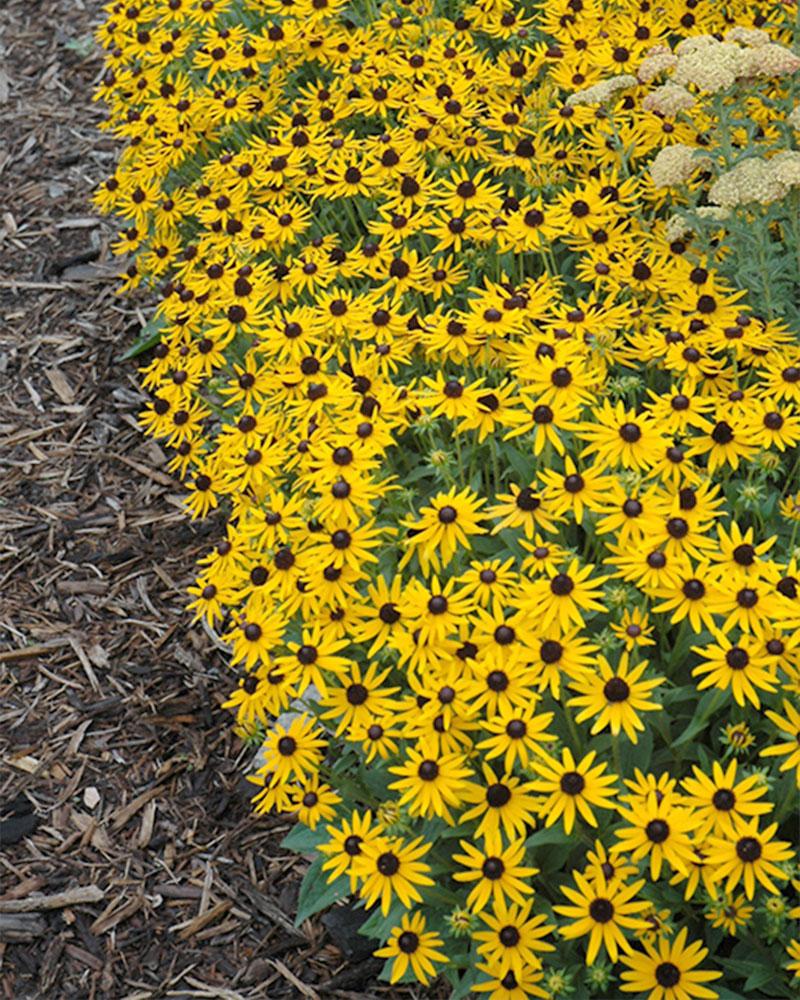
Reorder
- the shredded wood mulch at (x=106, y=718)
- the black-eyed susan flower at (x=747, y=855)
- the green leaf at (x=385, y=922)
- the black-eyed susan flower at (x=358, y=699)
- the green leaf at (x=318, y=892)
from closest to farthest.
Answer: the black-eyed susan flower at (x=747, y=855), the black-eyed susan flower at (x=358, y=699), the green leaf at (x=385, y=922), the green leaf at (x=318, y=892), the shredded wood mulch at (x=106, y=718)

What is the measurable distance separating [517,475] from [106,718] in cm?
165

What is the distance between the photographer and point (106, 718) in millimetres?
4238

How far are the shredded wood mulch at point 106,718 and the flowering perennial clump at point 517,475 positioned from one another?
0.33 metres

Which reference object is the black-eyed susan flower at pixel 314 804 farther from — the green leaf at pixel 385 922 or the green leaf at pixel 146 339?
the green leaf at pixel 146 339

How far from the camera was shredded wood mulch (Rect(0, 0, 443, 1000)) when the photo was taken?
3.61m

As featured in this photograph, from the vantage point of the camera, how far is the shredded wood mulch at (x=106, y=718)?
3.61 m

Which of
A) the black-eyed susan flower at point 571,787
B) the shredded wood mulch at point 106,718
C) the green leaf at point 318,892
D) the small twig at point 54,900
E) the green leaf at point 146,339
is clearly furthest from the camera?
the green leaf at point 146,339

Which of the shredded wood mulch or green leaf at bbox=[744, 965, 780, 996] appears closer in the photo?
green leaf at bbox=[744, 965, 780, 996]

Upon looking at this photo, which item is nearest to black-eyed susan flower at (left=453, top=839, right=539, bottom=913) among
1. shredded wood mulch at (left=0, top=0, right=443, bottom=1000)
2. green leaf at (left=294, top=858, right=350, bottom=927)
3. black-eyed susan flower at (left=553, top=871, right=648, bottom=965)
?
black-eyed susan flower at (left=553, top=871, right=648, bottom=965)

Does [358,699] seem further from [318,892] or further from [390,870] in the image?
[318,892]

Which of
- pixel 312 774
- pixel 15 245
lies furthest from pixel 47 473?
pixel 312 774

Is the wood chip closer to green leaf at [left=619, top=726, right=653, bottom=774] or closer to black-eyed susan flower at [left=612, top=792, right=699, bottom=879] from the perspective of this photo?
green leaf at [left=619, top=726, right=653, bottom=774]

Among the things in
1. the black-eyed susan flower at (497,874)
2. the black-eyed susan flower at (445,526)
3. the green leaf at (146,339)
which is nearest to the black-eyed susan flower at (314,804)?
the black-eyed susan flower at (497,874)

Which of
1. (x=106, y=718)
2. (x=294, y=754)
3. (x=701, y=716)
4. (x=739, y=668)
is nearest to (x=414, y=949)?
(x=294, y=754)
